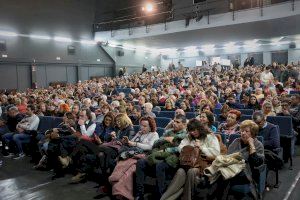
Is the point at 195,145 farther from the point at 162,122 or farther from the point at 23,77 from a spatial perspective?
the point at 23,77

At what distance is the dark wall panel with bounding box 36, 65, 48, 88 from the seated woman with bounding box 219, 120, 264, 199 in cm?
1375

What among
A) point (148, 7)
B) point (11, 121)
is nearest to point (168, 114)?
point (11, 121)

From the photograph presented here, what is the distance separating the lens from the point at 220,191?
316cm

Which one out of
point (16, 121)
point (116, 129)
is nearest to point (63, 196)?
point (116, 129)

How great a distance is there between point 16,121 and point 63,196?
138 inches

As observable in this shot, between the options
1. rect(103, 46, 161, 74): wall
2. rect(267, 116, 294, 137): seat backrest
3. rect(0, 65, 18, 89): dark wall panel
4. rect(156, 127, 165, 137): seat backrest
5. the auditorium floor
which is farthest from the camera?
rect(103, 46, 161, 74): wall

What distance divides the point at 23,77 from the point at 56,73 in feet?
6.56

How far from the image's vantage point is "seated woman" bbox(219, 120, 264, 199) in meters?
3.10

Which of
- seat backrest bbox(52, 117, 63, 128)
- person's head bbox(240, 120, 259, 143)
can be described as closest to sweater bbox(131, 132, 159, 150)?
person's head bbox(240, 120, 259, 143)

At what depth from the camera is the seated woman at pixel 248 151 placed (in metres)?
3.10

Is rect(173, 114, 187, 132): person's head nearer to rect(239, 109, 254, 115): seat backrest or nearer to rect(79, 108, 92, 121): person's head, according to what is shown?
rect(79, 108, 92, 121): person's head

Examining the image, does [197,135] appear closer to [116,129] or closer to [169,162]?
[169,162]

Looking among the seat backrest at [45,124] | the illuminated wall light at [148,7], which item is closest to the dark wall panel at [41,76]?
the illuminated wall light at [148,7]

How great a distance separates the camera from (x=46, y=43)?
15.5m
